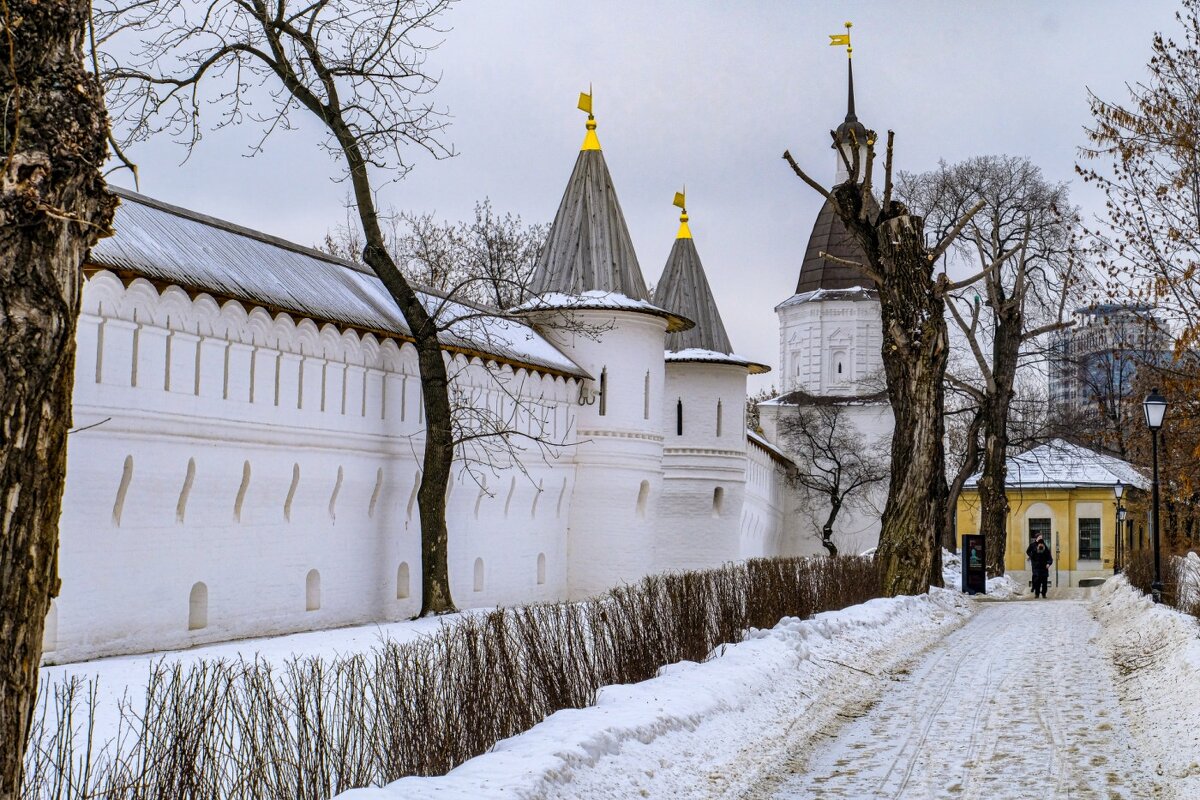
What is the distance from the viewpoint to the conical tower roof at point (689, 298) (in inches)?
1194

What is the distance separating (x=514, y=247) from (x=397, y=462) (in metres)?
21.9

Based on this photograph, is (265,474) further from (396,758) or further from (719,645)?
(396,758)

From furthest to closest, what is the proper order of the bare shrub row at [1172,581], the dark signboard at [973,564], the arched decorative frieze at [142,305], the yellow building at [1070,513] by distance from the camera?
the yellow building at [1070,513], the dark signboard at [973,564], the bare shrub row at [1172,581], the arched decorative frieze at [142,305]

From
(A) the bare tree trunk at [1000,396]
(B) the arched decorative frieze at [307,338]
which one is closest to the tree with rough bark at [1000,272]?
(A) the bare tree trunk at [1000,396]

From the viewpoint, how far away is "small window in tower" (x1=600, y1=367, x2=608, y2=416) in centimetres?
2552

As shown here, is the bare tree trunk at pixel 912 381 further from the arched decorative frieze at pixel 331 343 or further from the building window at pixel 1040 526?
the building window at pixel 1040 526

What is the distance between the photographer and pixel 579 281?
2620cm

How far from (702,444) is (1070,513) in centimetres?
1867

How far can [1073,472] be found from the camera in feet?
141

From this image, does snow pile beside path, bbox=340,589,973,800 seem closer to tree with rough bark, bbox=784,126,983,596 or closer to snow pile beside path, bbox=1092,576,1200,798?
snow pile beside path, bbox=1092,576,1200,798

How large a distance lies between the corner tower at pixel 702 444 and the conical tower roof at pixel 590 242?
3.46 meters

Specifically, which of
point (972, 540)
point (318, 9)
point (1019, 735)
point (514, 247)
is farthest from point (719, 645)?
point (514, 247)

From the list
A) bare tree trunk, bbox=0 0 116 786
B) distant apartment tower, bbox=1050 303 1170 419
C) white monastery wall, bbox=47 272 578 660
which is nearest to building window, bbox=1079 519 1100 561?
distant apartment tower, bbox=1050 303 1170 419

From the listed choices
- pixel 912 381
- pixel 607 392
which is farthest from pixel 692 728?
pixel 607 392
